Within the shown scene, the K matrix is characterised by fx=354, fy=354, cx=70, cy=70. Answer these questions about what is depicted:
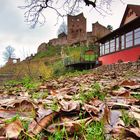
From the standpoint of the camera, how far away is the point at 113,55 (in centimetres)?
3166

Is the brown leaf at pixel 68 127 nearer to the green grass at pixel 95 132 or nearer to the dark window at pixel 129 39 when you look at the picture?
the green grass at pixel 95 132

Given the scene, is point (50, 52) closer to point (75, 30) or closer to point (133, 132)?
point (75, 30)

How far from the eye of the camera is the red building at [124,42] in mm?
26125

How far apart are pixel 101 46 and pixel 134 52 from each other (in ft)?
38.1

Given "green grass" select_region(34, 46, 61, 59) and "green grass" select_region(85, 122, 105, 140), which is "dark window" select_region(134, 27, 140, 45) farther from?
"green grass" select_region(34, 46, 61, 59)

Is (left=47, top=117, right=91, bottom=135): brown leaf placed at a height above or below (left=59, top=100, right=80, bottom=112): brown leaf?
below

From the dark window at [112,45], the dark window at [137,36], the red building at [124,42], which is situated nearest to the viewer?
the dark window at [137,36]

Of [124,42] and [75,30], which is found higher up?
[75,30]

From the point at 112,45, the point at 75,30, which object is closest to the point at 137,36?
the point at 112,45

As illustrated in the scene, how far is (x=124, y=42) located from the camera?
94.7ft

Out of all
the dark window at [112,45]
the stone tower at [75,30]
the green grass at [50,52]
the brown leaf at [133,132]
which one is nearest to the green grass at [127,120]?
the brown leaf at [133,132]

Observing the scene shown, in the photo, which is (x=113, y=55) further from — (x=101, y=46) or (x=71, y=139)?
(x=71, y=139)

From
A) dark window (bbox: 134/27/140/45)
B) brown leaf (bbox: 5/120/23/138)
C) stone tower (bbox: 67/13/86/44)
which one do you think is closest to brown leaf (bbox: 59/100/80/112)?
brown leaf (bbox: 5/120/23/138)

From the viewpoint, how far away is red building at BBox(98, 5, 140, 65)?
1029 inches
